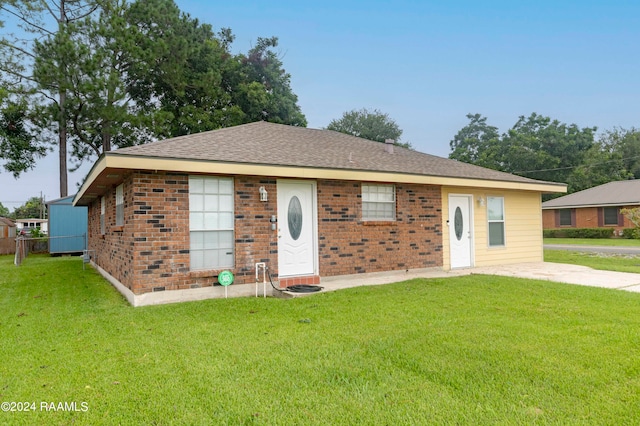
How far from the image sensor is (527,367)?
10.5ft

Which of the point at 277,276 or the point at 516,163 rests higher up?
the point at 516,163

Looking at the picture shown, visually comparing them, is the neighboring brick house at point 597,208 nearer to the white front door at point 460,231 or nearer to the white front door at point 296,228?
the white front door at point 460,231

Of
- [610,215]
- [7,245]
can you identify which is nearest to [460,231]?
[7,245]

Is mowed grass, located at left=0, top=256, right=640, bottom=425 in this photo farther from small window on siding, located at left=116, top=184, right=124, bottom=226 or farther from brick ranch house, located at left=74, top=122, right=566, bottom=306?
small window on siding, located at left=116, top=184, right=124, bottom=226

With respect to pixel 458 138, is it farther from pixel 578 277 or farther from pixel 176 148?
pixel 176 148

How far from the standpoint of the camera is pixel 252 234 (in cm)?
700

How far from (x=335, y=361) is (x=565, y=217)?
104 ft

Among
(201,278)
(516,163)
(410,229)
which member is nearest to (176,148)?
(201,278)

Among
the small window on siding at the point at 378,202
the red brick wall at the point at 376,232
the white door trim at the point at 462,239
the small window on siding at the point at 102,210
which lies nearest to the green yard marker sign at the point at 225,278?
the red brick wall at the point at 376,232

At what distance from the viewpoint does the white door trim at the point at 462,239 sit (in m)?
9.72

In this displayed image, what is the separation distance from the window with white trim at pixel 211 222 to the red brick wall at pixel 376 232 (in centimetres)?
188

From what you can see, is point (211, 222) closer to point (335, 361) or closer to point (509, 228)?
point (335, 361)

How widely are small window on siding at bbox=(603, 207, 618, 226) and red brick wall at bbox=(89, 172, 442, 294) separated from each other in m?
23.4

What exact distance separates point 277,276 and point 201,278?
143cm
